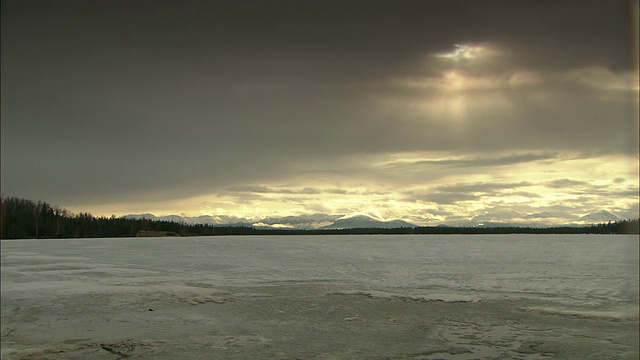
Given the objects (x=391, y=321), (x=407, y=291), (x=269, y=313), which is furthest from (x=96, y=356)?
(x=407, y=291)

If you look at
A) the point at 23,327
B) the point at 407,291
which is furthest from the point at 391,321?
the point at 23,327

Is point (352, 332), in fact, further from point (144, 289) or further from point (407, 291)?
point (144, 289)

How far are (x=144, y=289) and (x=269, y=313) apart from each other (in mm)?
5273

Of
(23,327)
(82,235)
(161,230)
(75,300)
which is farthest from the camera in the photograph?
(161,230)

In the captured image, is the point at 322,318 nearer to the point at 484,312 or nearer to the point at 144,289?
the point at 484,312

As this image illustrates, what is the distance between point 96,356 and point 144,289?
7.15 m

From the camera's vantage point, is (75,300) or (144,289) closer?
(75,300)

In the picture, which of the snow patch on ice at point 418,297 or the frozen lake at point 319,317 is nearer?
the frozen lake at point 319,317

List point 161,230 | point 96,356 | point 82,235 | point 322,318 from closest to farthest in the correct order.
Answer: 1. point 96,356
2. point 322,318
3. point 82,235
4. point 161,230

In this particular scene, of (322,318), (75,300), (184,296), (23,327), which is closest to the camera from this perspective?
(23,327)

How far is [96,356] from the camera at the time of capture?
716 cm

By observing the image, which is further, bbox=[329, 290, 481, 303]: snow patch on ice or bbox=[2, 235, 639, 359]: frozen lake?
bbox=[329, 290, 481, 303]: snow patch on ice

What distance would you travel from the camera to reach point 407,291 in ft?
45.2

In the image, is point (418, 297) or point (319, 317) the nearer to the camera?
point (319, 317)
